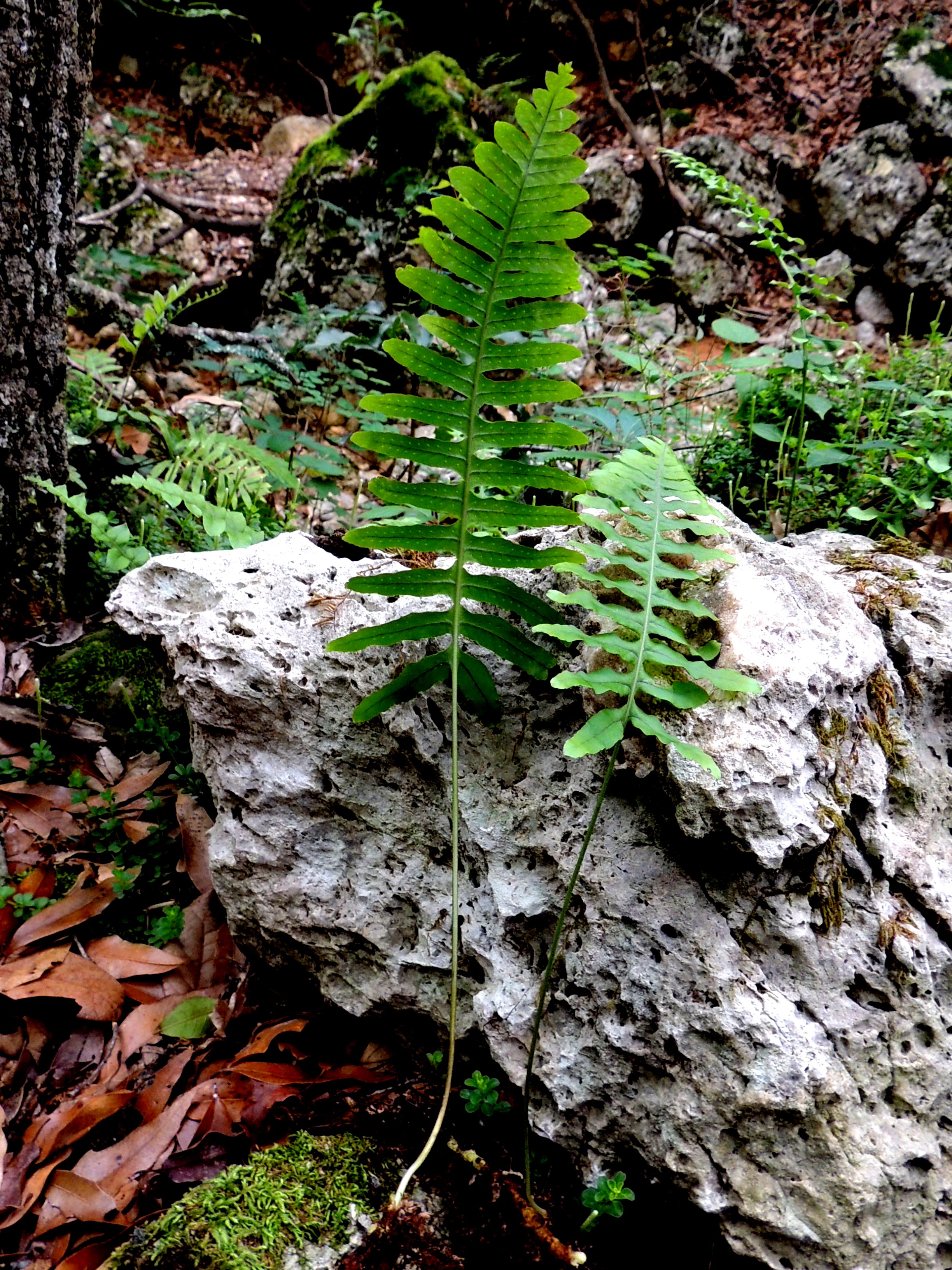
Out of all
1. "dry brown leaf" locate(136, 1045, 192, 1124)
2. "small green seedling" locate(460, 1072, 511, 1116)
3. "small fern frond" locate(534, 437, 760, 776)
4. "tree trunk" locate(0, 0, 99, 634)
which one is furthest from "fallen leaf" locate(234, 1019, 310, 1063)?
"tree trunk" locate(0, 0, 99, 634)

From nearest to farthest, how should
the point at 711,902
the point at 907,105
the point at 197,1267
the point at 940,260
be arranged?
the point at 197,1267 < the point at 711,902 < the point at 940,260 < the point at 907,105

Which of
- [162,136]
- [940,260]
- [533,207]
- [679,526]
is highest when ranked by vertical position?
[162,136]

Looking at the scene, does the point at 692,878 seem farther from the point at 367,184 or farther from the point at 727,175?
the point at 727,175

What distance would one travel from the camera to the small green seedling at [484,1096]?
1536 mm

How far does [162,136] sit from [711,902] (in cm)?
986

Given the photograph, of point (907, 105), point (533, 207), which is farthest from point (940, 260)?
point (533, 207)

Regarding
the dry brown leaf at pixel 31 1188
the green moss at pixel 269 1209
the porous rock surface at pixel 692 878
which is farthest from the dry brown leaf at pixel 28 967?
the green moss at pixel 269 1209

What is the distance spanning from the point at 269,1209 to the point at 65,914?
3.50 ft

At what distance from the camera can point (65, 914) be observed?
2.08m

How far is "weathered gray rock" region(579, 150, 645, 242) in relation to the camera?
7070mm

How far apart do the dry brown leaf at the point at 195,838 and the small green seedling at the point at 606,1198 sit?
126cm

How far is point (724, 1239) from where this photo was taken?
135 centimetres

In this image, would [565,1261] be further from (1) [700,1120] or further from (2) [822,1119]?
(2) [822,1119]

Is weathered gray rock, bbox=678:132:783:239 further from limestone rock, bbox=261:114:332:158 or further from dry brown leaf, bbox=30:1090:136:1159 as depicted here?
dry brown leaf, bbox=30:1090:136:1159
